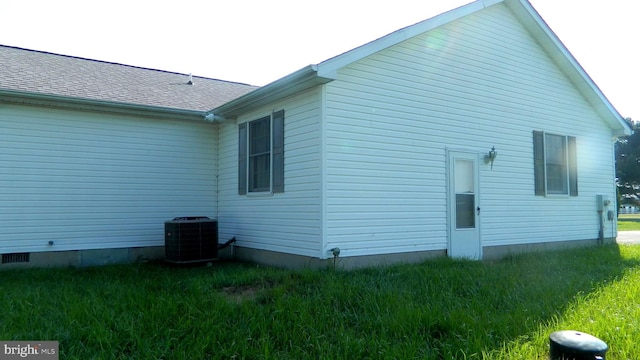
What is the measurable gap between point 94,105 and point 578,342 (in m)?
8.06

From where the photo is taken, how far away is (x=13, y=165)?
299 inches

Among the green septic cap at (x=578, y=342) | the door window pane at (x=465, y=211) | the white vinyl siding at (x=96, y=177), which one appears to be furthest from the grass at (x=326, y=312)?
the door window pane at (x=465, y=211)

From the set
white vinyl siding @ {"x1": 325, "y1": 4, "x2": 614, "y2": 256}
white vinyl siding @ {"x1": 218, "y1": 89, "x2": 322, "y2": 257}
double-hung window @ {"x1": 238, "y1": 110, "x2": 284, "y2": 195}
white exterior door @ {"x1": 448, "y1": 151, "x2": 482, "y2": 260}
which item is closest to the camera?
white vinyl siding @ {"x1": 218, "y1": 89, "x2": 322, "y2": 257}

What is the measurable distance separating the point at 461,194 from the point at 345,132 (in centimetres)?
281

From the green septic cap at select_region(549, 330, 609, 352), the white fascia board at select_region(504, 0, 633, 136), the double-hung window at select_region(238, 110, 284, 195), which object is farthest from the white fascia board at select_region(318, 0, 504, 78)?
the green septic cap at select_region(549, 330, 609, 352)

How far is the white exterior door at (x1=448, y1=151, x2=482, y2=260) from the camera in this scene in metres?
8.05

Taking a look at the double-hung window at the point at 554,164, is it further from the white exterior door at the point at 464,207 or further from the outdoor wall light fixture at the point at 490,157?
the white exterior door at the point at 464,207

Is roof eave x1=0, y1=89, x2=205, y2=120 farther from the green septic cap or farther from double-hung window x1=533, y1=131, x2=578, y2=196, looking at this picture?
the green septic cap

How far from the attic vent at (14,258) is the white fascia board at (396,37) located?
5.90m

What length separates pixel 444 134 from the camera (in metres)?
8.05

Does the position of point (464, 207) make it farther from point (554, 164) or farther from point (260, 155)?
point (260, 155)

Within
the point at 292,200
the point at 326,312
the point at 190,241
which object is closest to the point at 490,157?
the point at 292,200

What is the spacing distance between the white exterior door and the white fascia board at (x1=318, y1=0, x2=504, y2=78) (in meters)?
2.24

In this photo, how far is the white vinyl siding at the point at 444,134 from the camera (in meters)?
6.89
